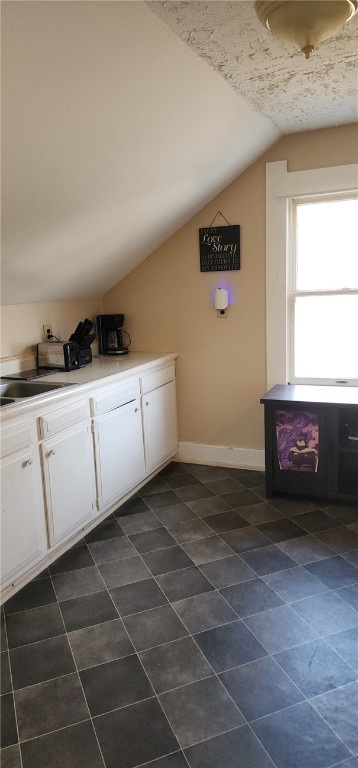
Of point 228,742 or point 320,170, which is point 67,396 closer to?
point 228,742

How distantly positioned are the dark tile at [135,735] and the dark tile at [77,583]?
710mm

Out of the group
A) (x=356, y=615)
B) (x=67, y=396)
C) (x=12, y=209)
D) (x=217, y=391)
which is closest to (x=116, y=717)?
(x=356, y=615)

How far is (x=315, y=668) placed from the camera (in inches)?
73.4

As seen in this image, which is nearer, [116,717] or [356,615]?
[116,717]

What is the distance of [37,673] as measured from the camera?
1.89 metres

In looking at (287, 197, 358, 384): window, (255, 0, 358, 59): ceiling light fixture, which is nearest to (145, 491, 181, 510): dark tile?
(287, 197, 358, 384): window

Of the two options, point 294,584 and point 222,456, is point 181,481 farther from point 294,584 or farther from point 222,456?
point 294,584

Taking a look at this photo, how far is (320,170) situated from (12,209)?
200 centimetres

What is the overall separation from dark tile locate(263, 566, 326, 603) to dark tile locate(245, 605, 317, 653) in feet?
0.32

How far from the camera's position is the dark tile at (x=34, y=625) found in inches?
81.5

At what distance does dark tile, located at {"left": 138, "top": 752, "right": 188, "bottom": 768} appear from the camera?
4.95ft

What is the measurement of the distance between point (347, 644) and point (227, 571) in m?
0.67

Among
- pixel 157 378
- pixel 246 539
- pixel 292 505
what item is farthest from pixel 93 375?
pixel 292 505

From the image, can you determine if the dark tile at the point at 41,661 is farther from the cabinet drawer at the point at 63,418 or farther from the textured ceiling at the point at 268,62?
the textured ceiling at the point at 268,62
